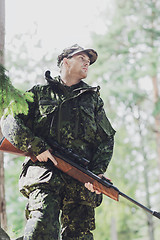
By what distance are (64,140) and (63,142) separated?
2 centimetres

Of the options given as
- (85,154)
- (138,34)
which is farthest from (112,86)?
(85,154)

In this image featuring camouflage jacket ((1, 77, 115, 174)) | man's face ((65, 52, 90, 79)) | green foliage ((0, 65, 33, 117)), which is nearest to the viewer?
green foliage ((0, 65, 33, 117))

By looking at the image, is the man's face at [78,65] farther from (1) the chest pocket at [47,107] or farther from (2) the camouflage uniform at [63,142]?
(1) the chest pocket at [47,107]

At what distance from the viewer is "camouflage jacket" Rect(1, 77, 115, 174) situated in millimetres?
3600

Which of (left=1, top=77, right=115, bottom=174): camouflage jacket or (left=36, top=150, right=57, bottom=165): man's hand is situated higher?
(left=1, top=77, right=115, bottom=174): camouflage jacket

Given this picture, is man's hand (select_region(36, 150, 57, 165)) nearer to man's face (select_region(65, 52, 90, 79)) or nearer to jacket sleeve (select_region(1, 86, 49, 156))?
jacket sleeve (select_region(1, 86, 49, 156))

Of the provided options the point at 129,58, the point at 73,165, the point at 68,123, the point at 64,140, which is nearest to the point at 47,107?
the point at 68,123

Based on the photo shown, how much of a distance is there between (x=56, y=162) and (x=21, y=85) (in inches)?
527

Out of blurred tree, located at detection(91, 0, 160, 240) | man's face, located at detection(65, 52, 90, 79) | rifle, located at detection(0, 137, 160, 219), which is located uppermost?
blurred tree, located at detection(91, 0, 160, 240)

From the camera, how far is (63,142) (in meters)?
3.64

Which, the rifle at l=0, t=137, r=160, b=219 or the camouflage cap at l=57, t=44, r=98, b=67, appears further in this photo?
the camouflage cap at l=57, t=44, r=98, b=67

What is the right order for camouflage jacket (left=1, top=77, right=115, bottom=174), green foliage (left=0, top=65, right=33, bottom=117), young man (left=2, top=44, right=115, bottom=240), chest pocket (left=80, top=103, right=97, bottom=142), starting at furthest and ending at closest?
chest pocket (left=80, top=103, right=97, bottom=142), camouflage jacket (left=1, top=77, right=115, bottom=174), young man (left=2, top=44, right=115, bottom=240), green foliage (left=0, top=65, right=33, bottom=117)

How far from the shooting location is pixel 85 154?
370 centimetres

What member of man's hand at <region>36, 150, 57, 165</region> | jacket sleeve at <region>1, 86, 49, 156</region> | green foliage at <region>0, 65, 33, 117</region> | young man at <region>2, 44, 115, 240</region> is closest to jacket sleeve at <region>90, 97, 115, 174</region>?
young man at <region>2, 44, 115, 240</region>
